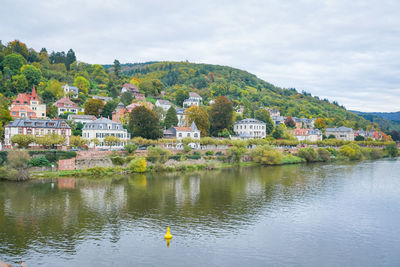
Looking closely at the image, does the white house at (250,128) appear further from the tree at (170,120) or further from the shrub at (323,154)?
the tree at (170,120)

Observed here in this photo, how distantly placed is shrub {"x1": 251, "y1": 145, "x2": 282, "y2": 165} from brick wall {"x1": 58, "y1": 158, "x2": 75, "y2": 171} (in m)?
31.5

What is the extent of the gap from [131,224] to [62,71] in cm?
9243

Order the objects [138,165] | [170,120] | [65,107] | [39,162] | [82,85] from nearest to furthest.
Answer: [39,162] < [138,165] < [170,120] < [65,107] < [82,85]

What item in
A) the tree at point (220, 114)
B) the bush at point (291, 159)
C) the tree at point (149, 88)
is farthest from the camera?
the tree at point (149, 88)

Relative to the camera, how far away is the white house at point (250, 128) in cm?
8438

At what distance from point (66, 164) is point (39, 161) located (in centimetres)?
360

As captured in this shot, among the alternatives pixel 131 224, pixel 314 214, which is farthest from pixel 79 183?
pixel 314 214

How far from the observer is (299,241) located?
76.8 ft

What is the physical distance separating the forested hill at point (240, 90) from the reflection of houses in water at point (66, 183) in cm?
6406

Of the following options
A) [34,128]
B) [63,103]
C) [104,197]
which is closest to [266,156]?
[104,197]

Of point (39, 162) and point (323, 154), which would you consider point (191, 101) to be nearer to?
point (323, 154)

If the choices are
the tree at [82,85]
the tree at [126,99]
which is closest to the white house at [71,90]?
the tree at [82,85]

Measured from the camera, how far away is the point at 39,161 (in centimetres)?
4672

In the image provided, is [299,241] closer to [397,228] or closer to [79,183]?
[397,228]
